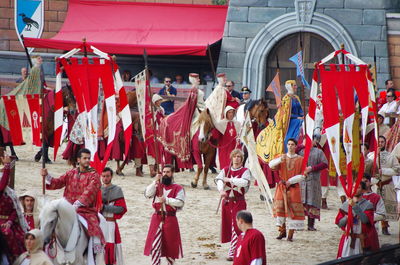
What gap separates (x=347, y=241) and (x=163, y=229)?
2.12 m

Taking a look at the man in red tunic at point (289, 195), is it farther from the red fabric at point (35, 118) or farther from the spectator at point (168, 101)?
the spectator at point (168, 101)

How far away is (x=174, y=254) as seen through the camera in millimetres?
11234

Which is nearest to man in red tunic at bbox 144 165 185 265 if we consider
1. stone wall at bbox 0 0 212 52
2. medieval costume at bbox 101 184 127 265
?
medieval costume at bbox 101 184 127 265

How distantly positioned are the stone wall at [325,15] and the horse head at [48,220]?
13032mm

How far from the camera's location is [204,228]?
45.6 ft

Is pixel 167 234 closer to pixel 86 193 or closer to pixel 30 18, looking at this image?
pixel 86 193

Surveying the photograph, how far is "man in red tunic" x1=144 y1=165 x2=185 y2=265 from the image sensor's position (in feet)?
36.7

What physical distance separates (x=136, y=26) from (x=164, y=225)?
14.1 m

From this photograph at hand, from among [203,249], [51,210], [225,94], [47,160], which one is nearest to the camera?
[51,210]

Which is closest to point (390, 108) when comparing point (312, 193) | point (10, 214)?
point (312, 193)

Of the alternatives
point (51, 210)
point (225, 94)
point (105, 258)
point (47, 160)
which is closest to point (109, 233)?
point (105, 258)

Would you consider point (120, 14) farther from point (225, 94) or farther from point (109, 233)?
point (109, 233)

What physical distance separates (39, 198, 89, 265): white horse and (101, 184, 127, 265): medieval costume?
89cm

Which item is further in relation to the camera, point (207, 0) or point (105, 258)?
point (207, 0)
